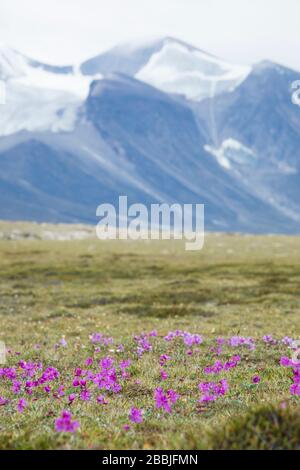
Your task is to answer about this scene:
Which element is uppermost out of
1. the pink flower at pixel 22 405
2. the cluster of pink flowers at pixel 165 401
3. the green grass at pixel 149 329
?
the cluster of pink flowers at pixel 165 401

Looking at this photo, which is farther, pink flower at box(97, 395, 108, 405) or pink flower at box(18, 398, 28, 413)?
pink flower at box(97, 395, 108, 405)

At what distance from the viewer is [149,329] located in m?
25.2

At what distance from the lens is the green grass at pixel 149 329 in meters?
8.40

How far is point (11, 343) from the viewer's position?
2131 centimetres

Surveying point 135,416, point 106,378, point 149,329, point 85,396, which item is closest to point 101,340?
point 149,329

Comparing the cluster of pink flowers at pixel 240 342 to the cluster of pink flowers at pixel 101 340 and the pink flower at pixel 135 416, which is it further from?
the pink flower at pixel 135 416

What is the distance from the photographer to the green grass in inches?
331

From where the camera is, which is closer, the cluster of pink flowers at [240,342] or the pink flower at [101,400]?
the pink flower at [101,400]

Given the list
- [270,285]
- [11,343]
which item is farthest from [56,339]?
[270,285]
